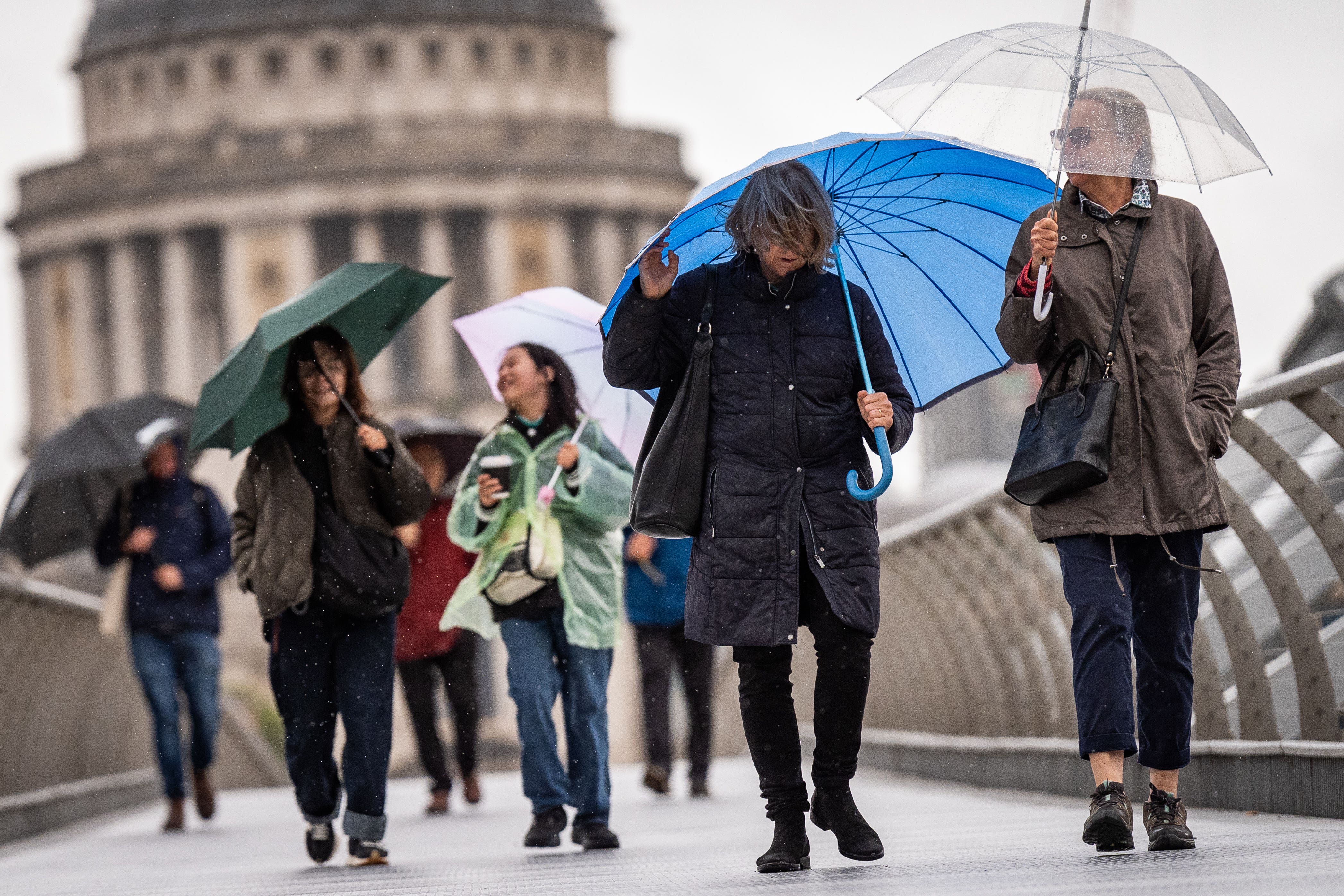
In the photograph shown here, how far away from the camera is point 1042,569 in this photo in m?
10.3

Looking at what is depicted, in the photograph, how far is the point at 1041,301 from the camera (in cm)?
655

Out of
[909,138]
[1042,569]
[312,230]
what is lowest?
[1042,569]

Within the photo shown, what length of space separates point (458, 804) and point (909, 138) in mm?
7753

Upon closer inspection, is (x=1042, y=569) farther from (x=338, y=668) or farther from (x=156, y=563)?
(x=156, y=563)

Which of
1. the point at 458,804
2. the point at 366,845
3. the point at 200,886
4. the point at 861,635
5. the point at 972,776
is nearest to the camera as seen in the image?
the point at 861,635

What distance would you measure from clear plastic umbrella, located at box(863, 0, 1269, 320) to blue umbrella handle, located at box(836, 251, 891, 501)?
1.62ft

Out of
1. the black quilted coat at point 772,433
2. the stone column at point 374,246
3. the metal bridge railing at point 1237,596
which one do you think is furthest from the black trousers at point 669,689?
the stone column at point 374,246

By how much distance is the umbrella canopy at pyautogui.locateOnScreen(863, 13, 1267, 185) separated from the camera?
6398 millimetres

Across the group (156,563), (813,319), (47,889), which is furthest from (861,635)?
(156,563)

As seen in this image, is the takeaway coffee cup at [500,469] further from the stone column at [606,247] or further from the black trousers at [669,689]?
the stone column at [606,247]

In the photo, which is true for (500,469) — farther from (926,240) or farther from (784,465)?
(784,465)

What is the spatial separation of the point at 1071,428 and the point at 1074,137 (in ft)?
2.53

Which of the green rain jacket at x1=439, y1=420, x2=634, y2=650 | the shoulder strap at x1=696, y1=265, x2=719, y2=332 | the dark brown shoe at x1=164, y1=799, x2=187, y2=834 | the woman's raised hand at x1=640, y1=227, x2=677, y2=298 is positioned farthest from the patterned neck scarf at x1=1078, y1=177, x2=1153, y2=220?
the dark brown shoe at x1=164, y1=799, x2=187, y2=834

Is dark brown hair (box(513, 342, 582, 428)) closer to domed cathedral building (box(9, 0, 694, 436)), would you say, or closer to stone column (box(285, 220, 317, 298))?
domed cathedral building (box(9, 0, 694, 436))
